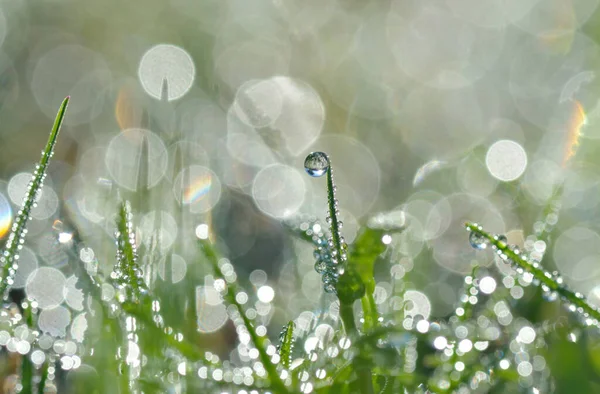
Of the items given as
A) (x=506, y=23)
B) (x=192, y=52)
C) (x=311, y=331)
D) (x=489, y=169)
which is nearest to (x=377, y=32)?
(x=506, y=23)

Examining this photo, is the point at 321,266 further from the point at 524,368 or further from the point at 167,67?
the point at 167,67

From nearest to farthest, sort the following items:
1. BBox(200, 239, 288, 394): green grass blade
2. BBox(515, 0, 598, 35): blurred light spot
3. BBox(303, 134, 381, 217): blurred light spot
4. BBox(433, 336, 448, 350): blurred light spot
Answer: BBox(200, 239, 288, 394): green grass blade < BBox(433, 336, 448, 350): blurred light spot < BBox(303, 134, 381, 217): blurred light spot < BBox(515, 0, 598, 35): blurred light spot

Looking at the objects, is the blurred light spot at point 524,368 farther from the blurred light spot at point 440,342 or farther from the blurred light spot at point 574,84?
the blurred light spot at point 574,84

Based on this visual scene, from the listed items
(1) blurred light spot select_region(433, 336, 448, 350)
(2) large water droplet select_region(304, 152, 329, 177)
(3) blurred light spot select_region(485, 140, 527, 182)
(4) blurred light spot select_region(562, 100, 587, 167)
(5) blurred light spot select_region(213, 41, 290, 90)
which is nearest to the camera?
(1) blurred light spot select_region(433, 336, 448, 350)

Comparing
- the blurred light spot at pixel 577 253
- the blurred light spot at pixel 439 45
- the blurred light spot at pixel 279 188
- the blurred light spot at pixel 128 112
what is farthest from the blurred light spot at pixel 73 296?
the blurred light spot at pixel 439 45

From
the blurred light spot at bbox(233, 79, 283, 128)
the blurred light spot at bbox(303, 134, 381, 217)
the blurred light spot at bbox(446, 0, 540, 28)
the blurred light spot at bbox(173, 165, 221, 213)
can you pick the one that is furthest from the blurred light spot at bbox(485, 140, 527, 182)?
the blurred light spot at bbox(446, 0, 540, 28)

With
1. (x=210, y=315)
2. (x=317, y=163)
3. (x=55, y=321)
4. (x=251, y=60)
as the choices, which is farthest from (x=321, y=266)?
(x=251, y=60)

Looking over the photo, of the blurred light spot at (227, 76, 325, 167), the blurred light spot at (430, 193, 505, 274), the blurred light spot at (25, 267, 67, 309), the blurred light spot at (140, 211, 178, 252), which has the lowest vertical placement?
the blurred light spot at (227, 76, 325, 167)

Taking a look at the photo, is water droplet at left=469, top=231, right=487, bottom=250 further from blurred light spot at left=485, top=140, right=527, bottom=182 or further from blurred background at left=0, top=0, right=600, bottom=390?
blurred light spot at left=485, top=140, right=527, bottom=182
